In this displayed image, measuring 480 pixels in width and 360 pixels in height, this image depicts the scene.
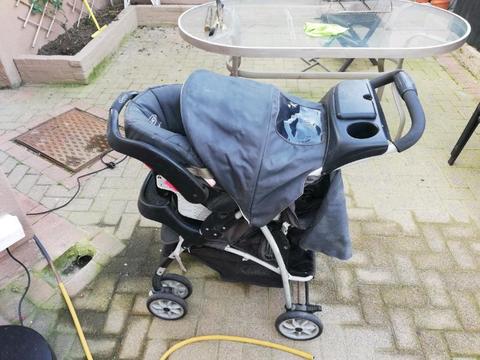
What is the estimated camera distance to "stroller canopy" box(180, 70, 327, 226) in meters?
1.32

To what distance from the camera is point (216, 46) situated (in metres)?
2.62

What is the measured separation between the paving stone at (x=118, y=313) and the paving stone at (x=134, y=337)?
5 centimetres

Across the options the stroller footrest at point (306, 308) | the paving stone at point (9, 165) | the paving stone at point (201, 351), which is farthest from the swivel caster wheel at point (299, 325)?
the paving stone at point (9, 165)

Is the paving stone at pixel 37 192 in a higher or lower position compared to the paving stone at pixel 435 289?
lower

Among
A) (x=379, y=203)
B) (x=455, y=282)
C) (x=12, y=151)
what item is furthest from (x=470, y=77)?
(x=12, y=151)

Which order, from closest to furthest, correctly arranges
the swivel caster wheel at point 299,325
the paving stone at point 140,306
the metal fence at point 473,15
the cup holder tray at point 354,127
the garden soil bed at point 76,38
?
1. the cup holder tray at point 354,127
2. the swivel caster wheel at point 299,325
3. the paving stone at point 140,306
4. the garden soil bed at point 76,38
5. the metal fence at point 473,15

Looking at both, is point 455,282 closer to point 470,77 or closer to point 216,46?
point 216,46

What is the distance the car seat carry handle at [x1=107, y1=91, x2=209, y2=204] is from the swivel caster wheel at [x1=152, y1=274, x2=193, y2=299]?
2.43 feet

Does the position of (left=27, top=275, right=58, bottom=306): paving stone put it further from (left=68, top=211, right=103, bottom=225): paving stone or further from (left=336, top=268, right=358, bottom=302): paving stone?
(left=336, top=268, right=358, bottom=302): paving stone

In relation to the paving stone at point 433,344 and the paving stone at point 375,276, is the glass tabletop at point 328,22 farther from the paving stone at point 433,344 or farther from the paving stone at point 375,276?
the paving stone at point 433,344

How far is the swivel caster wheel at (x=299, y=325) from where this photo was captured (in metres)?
1.81

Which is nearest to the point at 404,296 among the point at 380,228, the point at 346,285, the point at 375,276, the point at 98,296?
the point at 375,276

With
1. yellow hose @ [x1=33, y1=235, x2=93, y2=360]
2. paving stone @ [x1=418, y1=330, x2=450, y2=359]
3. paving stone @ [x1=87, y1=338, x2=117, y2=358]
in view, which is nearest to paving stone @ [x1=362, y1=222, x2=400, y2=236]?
paving stone @ [x1=418, y1=330, x2=450, y2=359]

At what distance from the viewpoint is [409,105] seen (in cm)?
138
